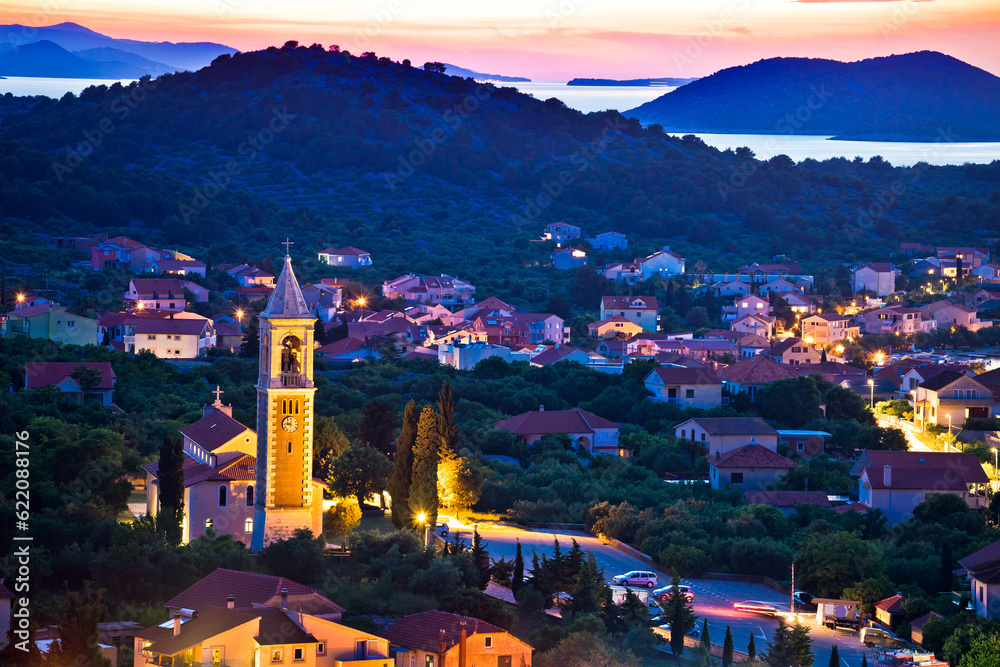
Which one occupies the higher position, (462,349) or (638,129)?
(638,129)

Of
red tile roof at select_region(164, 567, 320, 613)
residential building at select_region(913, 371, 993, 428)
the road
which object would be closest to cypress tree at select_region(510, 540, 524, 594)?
the road

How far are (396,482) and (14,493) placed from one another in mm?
7677

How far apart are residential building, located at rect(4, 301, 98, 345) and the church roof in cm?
2878

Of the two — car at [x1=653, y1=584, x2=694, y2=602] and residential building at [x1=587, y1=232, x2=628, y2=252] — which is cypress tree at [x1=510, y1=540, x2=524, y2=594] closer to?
car at [x1=653, y1=584, x2=694, y2=602]

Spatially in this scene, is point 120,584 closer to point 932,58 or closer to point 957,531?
point 957,531

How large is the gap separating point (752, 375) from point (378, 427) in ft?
64.1

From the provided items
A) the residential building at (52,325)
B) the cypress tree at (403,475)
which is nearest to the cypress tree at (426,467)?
the cypress tree at (403,475)

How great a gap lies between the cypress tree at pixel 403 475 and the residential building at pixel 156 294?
3793 centimetres

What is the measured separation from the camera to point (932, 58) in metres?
194

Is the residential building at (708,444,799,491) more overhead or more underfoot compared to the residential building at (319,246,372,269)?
more underfoot

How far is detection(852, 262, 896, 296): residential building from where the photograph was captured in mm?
88875

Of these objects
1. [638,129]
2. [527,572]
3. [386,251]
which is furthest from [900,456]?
[638,129]
